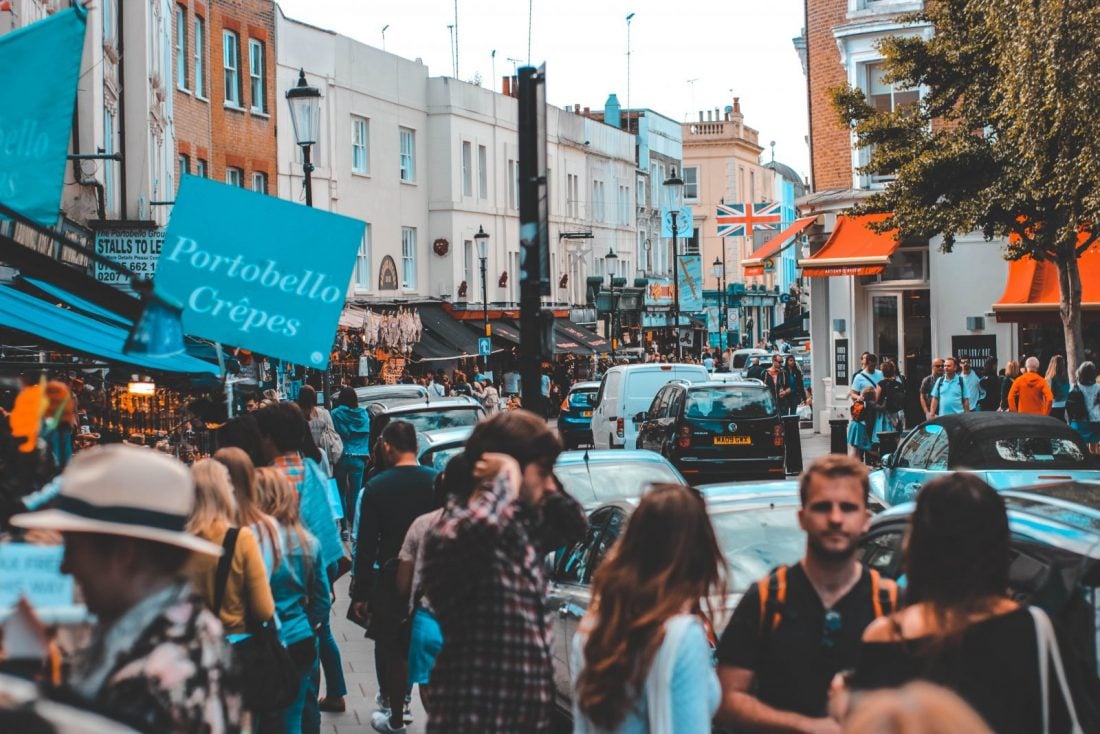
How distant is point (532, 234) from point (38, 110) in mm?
4292

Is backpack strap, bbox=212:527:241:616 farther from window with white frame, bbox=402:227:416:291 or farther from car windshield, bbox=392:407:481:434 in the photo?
window with white frame, bbox=402:227:416:291

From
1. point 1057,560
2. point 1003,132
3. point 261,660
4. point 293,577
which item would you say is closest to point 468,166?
point 1003,132

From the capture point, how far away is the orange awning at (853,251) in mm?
31125

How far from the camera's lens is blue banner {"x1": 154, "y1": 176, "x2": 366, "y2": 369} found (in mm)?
9648

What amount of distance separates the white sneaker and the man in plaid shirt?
3.95m

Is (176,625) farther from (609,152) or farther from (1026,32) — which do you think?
(609,152)

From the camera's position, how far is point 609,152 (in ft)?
224

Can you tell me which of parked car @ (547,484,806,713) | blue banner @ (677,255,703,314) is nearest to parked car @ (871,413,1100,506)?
parked car @ (547,484,806,713)

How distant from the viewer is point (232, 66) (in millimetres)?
38281

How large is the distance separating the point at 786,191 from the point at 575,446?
76.5 meters

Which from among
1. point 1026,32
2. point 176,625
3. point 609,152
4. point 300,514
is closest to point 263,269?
point 300,514

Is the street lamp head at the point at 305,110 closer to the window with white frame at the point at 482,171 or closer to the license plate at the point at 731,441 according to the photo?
the license plate at the point at 731,441

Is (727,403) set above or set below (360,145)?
below

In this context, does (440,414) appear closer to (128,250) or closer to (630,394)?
(128,250)
